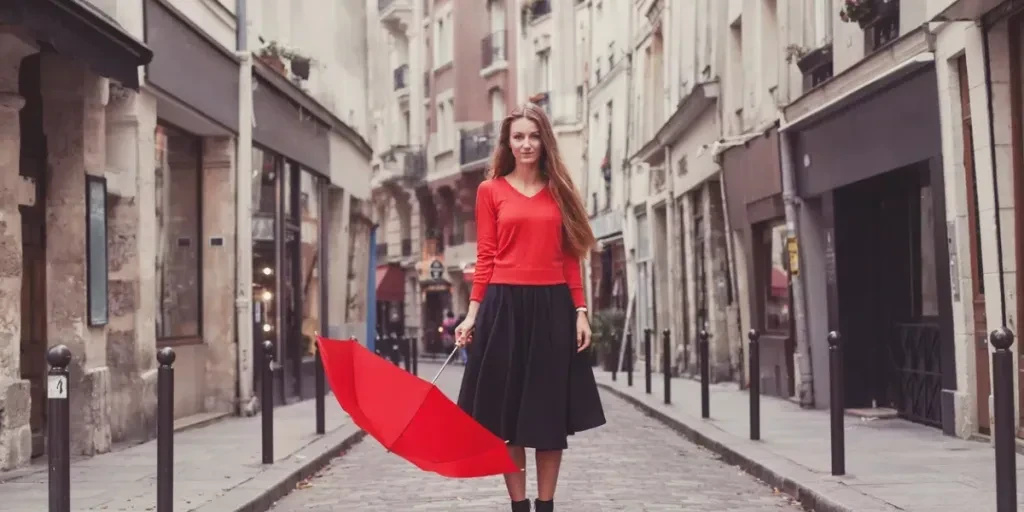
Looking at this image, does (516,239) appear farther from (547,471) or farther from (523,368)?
(547,471)

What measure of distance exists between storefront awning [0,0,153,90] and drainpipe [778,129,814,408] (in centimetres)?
917

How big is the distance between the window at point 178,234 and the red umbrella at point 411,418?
925cm

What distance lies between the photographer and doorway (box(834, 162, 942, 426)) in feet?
47.6

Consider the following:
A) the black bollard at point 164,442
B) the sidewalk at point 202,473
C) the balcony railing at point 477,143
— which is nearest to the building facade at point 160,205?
the sidewalk at point 202,473

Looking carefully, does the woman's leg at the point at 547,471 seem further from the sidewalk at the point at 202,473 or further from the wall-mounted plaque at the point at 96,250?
the wall-mounted plaque at the point at 96,250

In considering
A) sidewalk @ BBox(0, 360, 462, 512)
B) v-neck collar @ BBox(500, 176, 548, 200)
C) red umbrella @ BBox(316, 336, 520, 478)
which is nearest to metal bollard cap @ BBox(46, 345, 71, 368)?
red umbrella @ BBox(316, 336, 520, 478)

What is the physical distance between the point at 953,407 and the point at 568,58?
33.1m

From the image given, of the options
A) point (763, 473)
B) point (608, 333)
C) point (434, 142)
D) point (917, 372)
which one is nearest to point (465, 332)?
point (763, 473)

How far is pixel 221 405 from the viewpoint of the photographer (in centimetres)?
1705

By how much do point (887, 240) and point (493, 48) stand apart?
34974 mm

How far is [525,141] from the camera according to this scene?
6676 mm

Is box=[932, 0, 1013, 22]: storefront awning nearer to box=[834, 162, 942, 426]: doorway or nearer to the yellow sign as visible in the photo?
box=[834, 162, 942, 426]: doorway

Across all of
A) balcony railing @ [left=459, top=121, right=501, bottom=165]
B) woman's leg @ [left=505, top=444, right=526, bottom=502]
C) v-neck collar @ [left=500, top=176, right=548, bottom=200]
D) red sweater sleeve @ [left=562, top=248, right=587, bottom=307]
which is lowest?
woman's leg @ [left=505, top=444, right=526, bottom=502]

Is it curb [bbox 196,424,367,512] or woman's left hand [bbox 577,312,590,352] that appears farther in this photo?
curb [bbox 196,424,367,512]
